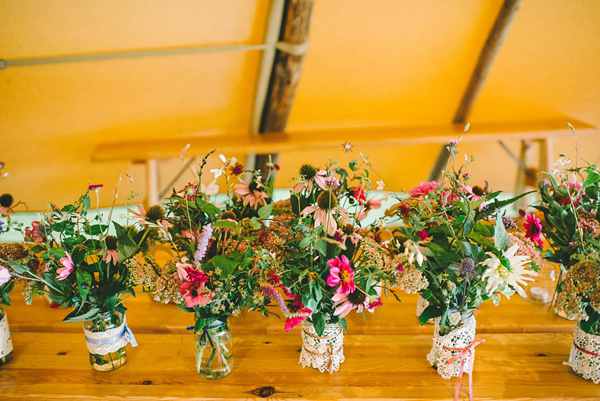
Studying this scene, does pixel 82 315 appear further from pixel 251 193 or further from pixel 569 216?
pixel 569 216

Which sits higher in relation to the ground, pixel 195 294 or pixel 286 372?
pixel 195 294

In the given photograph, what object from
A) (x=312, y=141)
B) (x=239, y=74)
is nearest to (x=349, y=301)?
(x=312, y=141)

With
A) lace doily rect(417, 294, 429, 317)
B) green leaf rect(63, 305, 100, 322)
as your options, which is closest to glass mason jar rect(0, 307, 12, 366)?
green leaf rect(63, 305, 100, 322)

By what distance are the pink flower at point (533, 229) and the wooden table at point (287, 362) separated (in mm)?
331

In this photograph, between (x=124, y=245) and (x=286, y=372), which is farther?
(x=286, y=372)

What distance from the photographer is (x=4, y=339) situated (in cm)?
129

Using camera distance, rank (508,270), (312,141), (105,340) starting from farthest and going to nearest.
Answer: (312,141) < (105,340) < (508,270)

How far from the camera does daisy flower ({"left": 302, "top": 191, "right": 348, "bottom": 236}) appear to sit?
1.06 meters

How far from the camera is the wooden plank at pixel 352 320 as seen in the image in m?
1.44

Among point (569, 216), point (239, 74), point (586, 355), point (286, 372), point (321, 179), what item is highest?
point (239, 74)

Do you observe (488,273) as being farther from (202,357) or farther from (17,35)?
(17,35)

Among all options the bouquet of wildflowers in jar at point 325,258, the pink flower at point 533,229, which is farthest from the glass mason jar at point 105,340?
the pink flower at point 533,229

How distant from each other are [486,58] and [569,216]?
2319 mm

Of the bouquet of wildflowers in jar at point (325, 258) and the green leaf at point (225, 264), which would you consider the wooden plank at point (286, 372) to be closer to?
the bouquet of wildflowers in jar at point (325, 258)
